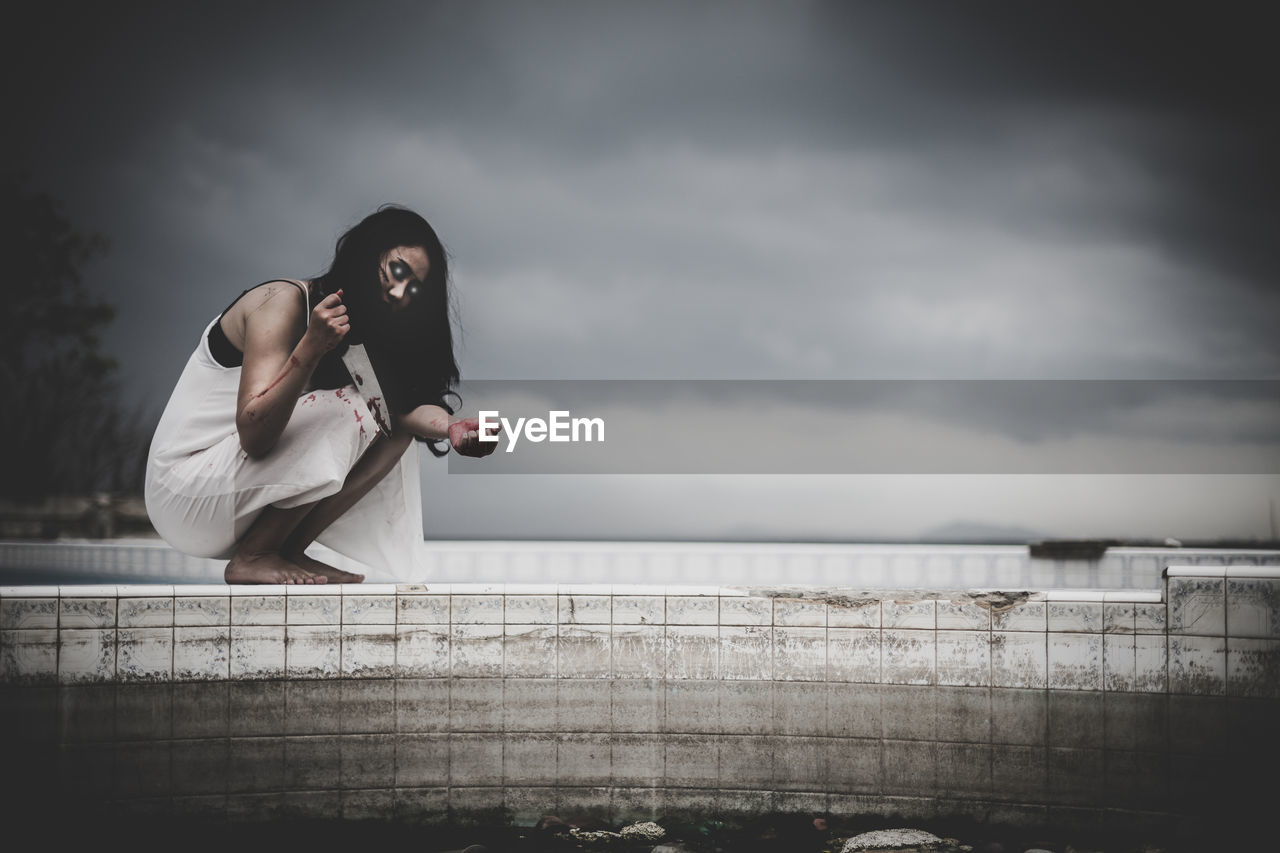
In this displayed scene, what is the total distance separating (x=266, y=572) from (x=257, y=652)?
495 mm

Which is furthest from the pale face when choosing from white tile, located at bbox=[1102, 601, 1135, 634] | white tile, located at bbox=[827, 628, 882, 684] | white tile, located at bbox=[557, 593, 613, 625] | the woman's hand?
white tile, located at bbox=[1102, 601, 1135, 634]

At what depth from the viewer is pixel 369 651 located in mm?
4426

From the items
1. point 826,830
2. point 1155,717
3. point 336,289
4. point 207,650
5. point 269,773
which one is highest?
point 336,289

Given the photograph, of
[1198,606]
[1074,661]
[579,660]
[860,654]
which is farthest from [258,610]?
[1198,606]

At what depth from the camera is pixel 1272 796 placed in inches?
159

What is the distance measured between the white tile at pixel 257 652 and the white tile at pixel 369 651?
304 millimetres

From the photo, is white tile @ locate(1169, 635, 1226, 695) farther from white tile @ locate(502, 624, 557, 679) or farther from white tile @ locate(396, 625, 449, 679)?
white tile @ locate(396, 625, 449, 679)

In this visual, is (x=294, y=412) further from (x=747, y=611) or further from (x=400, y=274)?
(x=747, y=611)

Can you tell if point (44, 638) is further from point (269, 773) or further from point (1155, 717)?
point (1155, 717)

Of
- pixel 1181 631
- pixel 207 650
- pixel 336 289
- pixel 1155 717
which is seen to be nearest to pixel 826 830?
pixel 1155 717

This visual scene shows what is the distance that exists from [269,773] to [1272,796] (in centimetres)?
461

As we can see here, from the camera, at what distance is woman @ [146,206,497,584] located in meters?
4.64

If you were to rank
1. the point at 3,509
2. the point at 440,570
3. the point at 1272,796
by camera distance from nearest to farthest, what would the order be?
the point at 1272,796, the point at 440,570, the point at 3,509

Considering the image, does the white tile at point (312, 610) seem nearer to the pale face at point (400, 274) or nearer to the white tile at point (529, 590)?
the white tile at point (529, 590)
